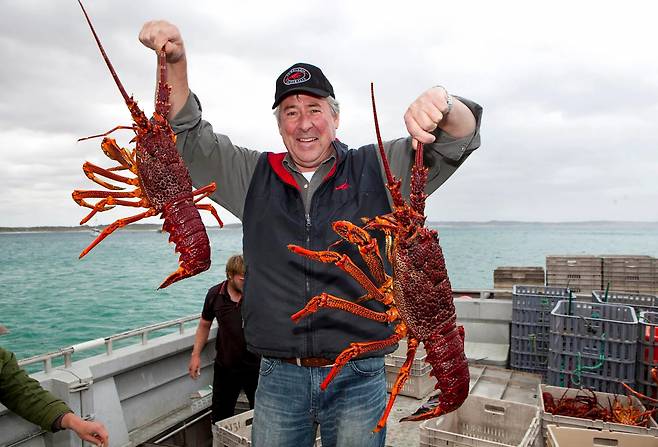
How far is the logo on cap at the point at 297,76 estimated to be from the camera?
201cm

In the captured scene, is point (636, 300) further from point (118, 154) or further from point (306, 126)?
point (118, 154)

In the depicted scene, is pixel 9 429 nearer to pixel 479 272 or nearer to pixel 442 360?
pixel 442 360

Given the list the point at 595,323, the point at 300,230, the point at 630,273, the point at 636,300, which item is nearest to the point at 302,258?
the point at 300,230

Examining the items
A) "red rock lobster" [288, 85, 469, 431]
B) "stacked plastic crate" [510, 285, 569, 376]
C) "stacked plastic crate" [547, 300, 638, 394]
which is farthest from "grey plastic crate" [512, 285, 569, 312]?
"red rock lobster" [288, 85, 469, 431]

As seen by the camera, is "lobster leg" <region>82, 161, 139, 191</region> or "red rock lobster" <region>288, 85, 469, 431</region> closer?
"red rock lobster" <region>288, 85, 469, 431</region>

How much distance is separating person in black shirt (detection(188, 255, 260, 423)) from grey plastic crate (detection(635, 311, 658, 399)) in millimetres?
3526

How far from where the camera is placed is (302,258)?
203cm

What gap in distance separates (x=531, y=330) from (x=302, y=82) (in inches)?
189

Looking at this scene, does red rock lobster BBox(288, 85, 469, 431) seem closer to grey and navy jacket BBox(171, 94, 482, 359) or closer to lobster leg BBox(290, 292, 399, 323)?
lobster leg BBox(290, 292, 399, 323)

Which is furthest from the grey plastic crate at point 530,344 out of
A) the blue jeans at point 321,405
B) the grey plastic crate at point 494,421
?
the blue jeans at point 321,405

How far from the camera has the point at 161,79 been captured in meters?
1.81

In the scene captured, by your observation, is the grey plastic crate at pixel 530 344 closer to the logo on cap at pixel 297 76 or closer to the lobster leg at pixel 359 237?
the lobster leg at pixel 359 237

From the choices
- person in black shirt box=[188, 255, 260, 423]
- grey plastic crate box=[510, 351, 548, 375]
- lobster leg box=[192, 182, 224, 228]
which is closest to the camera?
lobster leg box=[192, 182, 224, 228]

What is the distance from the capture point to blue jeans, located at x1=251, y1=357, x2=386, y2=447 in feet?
6.72
